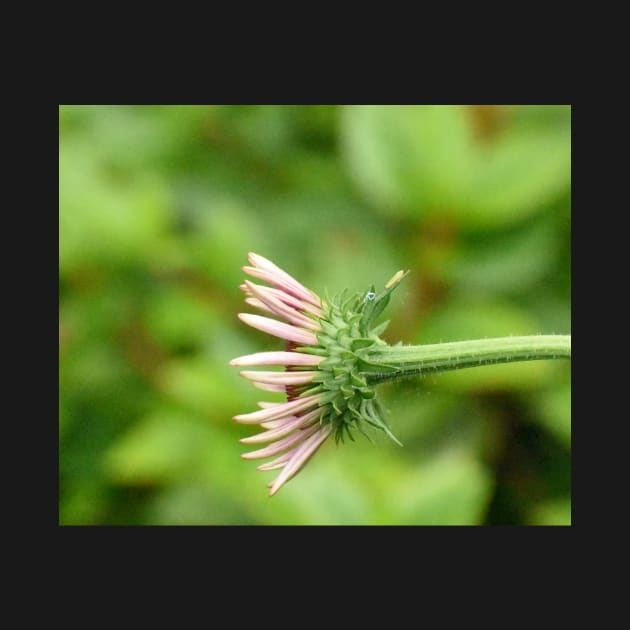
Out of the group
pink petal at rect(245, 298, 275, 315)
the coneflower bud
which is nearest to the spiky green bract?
the coneflower bud

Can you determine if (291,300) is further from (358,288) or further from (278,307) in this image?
(358,288)

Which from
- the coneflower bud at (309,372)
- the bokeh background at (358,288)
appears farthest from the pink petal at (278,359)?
the bokeh background at (358,288)

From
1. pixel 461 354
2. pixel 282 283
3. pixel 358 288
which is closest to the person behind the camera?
pixel 461 354

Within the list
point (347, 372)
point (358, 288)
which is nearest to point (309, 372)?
point (347, 372)

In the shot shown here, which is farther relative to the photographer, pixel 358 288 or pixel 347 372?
pixel 358 288

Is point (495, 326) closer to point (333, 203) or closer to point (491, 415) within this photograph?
point (491, 415)

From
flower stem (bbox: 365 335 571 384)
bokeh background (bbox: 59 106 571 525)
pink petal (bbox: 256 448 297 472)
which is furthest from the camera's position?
bokeh background (bbox: 59 106 571 525)

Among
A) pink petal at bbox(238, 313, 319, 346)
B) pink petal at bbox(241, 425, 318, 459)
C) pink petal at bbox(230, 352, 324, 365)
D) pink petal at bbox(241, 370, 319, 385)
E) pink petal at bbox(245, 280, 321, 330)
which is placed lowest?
pink petal at bbox(241, 425, 318, 459)

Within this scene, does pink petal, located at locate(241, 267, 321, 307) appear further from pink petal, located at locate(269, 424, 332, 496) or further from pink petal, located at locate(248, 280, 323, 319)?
pink petal, located at locate(269, 424, 332, 496)
